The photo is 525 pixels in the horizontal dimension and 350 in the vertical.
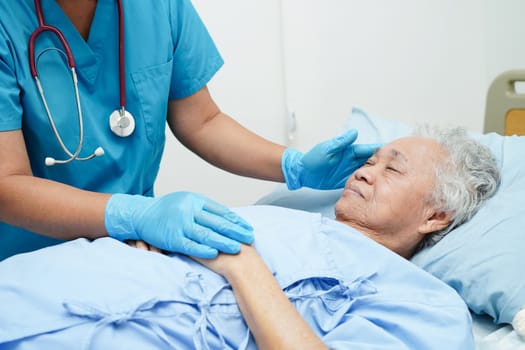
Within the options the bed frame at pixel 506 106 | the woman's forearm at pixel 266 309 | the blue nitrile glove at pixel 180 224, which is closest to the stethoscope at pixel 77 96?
the blue nitrile glove at pixel 180 224

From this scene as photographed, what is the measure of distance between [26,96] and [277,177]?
703 millimetres

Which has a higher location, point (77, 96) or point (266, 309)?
point (77, 96)

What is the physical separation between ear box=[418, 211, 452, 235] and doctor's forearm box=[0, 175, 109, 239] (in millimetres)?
768

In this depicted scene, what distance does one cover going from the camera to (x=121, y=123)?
147 centimetres

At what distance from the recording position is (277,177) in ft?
5.70

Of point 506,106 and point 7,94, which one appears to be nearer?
point 7,94

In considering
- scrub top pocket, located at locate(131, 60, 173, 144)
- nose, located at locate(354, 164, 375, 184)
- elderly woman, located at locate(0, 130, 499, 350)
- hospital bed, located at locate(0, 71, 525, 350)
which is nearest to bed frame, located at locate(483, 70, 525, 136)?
hospital bed, located at locate(0, 71, 525, 350)

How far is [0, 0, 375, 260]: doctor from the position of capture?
1.26 meters

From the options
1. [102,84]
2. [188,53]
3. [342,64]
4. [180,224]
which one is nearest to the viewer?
[180,224]

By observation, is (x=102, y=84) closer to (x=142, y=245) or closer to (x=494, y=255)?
(x=142, y=245)

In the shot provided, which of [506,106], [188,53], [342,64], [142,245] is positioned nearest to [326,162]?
[188,53]

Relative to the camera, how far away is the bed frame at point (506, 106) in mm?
1962

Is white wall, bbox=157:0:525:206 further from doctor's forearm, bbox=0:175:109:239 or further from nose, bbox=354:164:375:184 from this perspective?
doctor's forearm, bbox=0:175:109:239

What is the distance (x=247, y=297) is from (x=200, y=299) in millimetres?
92
